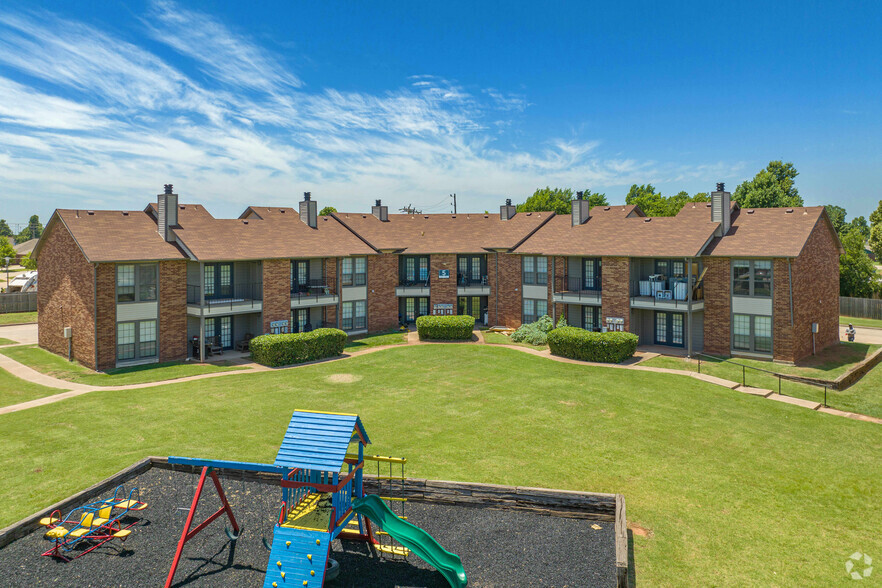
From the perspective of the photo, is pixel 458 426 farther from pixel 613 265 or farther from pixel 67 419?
pixel 613 265

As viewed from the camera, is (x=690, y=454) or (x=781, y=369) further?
(x=781, y=369)

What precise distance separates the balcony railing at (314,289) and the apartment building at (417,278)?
9 cm

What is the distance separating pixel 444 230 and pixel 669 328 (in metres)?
19.2

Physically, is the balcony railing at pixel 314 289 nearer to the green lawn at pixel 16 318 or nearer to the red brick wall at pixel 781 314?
the green lawn at pixel 16 318

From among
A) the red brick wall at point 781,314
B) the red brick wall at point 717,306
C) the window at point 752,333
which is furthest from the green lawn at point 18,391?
the red brick wall at point 781,314

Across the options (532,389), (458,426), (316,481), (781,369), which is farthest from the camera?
(781,369)

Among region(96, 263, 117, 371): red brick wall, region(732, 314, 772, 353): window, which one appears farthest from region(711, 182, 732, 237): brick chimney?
region(96, 263, 117, 371): red brick wall

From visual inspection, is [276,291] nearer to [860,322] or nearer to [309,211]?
[309,211]

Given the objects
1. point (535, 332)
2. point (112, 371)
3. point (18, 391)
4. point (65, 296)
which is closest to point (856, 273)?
point (535, 332)

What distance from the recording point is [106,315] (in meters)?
26.5

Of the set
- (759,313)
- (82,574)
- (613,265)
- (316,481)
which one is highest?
(613,265)

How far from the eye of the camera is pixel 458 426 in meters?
17.9

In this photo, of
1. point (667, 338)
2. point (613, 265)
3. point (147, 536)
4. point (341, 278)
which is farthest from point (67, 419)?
point (667, 338)

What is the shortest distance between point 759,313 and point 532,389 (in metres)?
14.9
